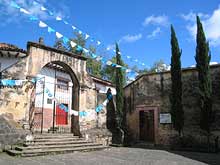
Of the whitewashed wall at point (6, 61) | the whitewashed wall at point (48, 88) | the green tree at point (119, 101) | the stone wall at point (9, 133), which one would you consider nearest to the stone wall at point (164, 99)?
the green tree at point (119, 101)

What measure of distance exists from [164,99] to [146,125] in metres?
2.51

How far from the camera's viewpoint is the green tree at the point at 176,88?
14117 mm

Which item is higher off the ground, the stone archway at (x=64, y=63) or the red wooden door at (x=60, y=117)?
the stone archway at (x=64, y=63)

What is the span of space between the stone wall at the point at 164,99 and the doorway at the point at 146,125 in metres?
0.32

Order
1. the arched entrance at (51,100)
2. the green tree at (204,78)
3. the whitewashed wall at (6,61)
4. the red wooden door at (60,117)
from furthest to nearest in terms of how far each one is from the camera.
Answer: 1. the red wooden door at (60,117)
2. the arched entrance at (51,100)
3. the whitewashed wall at (6,61)
4. the green tree at (204,78)

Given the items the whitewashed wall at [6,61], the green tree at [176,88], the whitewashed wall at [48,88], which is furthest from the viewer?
the whitewashed wall at [48,88]

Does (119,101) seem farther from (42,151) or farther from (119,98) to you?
(42,151)

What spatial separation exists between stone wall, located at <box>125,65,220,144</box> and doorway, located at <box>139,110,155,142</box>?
316 millimetres

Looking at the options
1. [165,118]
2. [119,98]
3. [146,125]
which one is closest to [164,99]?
[165,118]

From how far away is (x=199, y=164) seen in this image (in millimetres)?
8516

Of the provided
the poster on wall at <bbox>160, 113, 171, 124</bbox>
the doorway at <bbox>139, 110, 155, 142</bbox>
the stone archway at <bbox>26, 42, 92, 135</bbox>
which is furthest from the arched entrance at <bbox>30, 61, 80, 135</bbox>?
the poster on wall at <bbox>160, 113, 171, 124</bbox>

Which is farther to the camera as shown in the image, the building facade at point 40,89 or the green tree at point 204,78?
the green tree at point 204,78

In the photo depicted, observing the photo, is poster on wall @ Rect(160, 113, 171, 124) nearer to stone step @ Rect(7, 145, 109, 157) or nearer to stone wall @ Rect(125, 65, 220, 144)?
stone wall @ Rect(125, 65, 220, 144)

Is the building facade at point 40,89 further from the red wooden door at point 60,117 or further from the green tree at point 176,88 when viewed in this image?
the green tree at point 176,88
